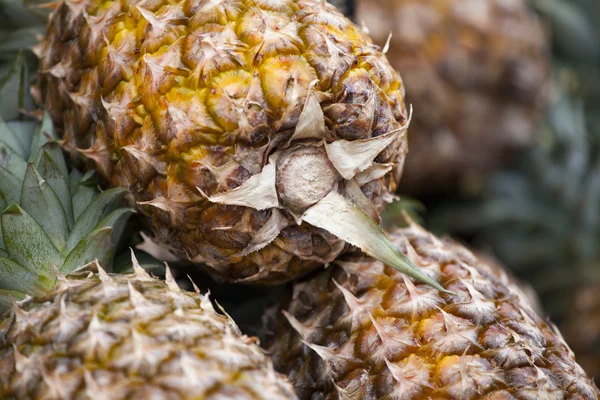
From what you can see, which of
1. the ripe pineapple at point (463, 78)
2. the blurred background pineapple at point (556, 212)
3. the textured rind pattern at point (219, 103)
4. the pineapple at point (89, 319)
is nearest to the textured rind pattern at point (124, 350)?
the pineapple at point (89, 319)

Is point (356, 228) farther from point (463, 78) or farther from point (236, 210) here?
point (463, 78)

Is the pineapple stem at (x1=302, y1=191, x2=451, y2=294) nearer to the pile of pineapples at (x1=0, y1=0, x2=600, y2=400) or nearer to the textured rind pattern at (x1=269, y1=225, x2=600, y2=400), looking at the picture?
the pile of pineapples at (x1=0, y1=0, x2=600, y2=400)

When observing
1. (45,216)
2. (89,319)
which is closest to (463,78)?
(45,216)

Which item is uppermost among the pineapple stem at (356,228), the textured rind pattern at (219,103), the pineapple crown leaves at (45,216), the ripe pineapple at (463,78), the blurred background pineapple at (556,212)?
the textured rind pattern at (219,103)

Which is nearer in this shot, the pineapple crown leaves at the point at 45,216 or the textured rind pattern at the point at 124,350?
the textured rind pattern at the point at 124,350

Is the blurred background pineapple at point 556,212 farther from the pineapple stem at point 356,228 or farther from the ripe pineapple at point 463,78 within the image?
the pineapple stem at point 356,228

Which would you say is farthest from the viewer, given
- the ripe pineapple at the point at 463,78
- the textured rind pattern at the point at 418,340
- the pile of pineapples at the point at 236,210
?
the ripe pineapple at the point at 463,78

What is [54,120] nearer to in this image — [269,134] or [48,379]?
[269,134]
